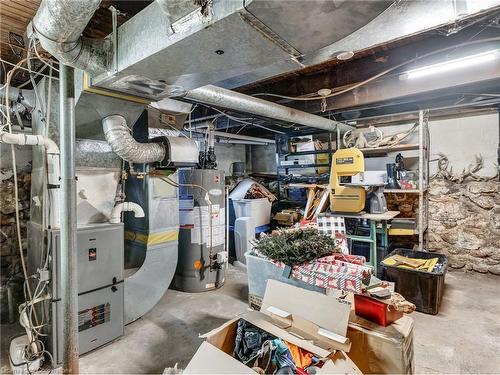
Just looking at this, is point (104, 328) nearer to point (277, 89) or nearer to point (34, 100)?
point (34, 100)

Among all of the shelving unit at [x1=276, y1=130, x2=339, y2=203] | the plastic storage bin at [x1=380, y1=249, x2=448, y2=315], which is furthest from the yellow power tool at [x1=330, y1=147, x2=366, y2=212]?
the plastic storage bin at [x1=380, y1=249, x2=448, y2=315]

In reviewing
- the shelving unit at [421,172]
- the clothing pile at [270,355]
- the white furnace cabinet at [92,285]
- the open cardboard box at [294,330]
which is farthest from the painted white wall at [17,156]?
the shelving unit at [421,172]

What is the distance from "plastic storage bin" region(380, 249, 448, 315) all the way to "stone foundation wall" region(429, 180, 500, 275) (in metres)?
1.46

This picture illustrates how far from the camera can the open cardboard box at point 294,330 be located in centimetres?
135

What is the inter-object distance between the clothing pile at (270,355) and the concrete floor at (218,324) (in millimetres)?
879

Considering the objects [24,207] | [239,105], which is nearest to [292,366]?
[239,105]

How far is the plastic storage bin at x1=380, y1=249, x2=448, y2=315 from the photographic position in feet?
9.32

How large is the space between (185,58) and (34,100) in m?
2.07

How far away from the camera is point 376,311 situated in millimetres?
1814

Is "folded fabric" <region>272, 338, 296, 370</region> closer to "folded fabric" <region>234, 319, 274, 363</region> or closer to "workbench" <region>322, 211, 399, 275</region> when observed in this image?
"folded fabric" <region>234, 319, 274, 363</region>

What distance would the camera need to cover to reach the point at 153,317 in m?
2.87

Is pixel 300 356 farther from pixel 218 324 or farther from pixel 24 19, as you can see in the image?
pixel 24 19

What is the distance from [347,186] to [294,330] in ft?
8.62

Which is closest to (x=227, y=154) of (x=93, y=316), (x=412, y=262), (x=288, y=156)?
(x=288, y=156)
